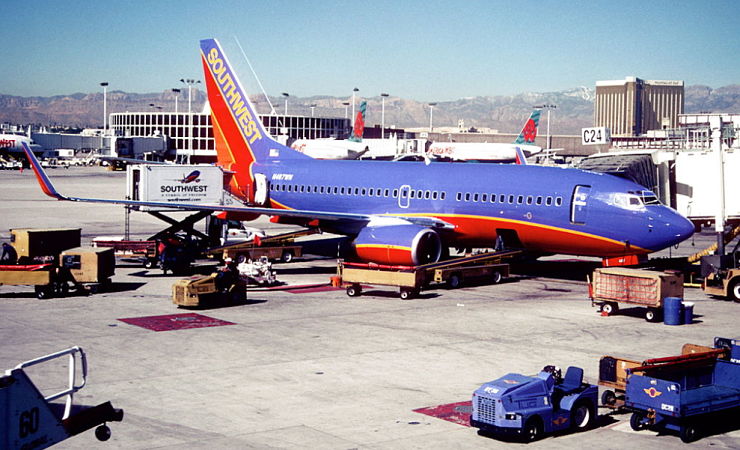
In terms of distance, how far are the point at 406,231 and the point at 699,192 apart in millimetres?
15522

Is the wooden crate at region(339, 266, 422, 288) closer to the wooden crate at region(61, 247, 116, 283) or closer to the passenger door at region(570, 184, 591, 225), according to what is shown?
the passenger door at region(570, 184, 591, 225)

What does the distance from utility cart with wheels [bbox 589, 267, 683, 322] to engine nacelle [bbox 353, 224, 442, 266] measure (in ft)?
26.4

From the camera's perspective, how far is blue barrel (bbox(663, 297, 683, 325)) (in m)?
30.1

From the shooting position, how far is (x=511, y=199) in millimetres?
38438

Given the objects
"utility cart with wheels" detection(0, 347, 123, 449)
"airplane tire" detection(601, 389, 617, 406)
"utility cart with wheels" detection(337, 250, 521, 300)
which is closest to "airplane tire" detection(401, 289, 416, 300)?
"utility cart with wheels" detection(337, 250, 521, 300)

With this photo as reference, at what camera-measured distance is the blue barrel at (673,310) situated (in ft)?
98.7

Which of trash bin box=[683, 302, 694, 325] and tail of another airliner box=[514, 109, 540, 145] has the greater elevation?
tail of another airliner box=[514, 109, 540, 145]

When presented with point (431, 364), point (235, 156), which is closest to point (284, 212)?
point (235, 156)

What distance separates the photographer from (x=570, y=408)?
733 inches

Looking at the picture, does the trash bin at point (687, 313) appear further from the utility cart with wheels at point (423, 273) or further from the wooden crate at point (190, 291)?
the wooden crate at point (190, 291)

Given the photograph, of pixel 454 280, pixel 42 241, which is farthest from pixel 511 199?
pixel 42 241

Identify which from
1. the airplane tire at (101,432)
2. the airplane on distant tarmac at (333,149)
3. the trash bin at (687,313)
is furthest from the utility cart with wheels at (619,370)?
the airplane on distant tarmac at (333,149)

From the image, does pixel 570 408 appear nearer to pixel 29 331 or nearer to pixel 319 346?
pixel 319 346

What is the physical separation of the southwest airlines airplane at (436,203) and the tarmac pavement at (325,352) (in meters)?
2.42
